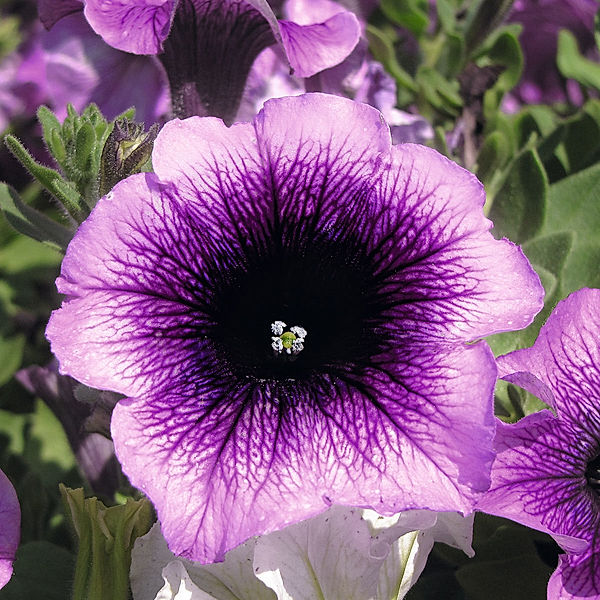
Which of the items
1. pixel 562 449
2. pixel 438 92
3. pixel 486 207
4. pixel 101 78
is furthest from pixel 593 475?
pixel 101 78

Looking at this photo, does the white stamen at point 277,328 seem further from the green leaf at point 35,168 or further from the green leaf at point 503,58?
the green leaf at point 503,58

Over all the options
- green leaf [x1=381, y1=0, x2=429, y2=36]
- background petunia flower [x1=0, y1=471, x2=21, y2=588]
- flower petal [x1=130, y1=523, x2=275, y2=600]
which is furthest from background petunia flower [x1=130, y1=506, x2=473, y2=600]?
green leaf [x1=381, y1=0, x2=429, y2=36]

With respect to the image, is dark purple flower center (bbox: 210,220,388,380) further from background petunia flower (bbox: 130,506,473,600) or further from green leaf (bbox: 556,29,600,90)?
green leaf (bbox: 556,29,600,90)

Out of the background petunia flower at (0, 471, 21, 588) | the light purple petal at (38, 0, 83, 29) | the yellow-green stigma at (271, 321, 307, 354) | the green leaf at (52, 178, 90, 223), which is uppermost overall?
the light purple petal at (38, 0, 83, 29)

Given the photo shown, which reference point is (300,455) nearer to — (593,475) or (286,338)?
(286,338)

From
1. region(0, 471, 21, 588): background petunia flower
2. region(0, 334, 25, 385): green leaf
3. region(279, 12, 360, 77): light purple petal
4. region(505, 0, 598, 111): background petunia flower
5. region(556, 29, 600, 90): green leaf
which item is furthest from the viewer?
region(505, 0, 598, 111): background petunia flower

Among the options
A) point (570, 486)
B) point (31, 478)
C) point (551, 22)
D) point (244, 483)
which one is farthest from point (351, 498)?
point (551, 22)

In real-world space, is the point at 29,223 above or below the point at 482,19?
below
